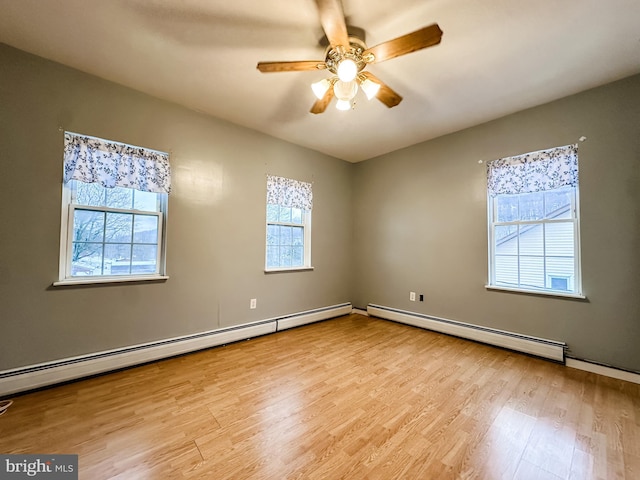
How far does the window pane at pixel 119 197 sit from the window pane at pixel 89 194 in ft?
0.17

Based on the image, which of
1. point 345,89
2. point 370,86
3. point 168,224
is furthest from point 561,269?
point 168,224

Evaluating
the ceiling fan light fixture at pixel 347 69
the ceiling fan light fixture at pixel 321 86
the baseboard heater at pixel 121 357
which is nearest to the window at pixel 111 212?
the baseboard heater at pixel 121 357

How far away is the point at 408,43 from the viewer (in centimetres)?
155

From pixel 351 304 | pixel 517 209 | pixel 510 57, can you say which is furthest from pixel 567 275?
pixel 351 304

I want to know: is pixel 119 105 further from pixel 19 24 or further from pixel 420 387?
pixel 420 387

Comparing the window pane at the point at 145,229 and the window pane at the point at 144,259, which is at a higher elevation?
the window pane at the point at 145,229

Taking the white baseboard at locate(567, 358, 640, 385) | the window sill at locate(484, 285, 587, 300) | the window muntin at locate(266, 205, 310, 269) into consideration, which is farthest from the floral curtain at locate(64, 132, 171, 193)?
the white baseboard at locate(567, 358, 640, 385)

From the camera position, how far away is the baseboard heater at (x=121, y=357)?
200 centimetres

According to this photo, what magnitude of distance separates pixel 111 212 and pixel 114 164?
17.8 inches

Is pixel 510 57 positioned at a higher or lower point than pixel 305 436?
higher

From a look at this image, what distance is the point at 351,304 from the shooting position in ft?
15.0

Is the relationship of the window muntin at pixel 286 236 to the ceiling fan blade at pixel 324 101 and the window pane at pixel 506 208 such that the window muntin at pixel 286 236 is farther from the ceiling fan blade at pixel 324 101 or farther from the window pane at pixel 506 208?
the window pane at pixel 506 208

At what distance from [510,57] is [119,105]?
11.4 feet

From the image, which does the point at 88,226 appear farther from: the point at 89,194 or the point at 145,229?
the point at 145,229
